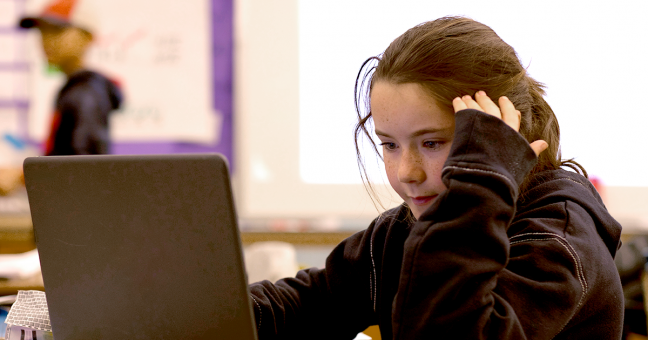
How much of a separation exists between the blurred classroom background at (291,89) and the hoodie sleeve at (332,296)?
1146 mm

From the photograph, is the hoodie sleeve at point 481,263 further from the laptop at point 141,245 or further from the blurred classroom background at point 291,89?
the blurred classroom background at point 291,89

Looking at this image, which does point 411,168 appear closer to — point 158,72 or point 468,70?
point 468,70

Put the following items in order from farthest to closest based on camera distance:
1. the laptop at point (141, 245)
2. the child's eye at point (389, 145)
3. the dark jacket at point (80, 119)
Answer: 1. the dark jacket at point (80, 119)
2. the child's eye at point (389, 145)
3. the laptop at point (141, 245)

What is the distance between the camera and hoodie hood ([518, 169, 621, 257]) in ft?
2.28

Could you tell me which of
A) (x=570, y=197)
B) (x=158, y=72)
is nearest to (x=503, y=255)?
(x=570, y=197)

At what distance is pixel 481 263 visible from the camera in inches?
22.4

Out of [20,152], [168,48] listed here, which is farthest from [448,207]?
[20,152]

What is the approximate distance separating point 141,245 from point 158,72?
180cm

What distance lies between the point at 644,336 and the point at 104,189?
2.17 meters

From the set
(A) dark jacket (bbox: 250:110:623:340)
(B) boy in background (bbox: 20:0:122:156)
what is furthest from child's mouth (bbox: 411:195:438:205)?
(B) boy in background (bbox: 20:0:122:156)

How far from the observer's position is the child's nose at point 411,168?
2.31 feet

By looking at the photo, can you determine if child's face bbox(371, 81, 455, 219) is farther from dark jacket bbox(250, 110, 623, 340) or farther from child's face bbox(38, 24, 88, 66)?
child's face bbox(38, 24, 88, 66)

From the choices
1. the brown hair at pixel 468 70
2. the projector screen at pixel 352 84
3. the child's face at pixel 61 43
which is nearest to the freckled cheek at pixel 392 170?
the brown hair at pixel 468 70

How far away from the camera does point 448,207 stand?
605mm
